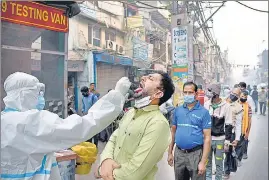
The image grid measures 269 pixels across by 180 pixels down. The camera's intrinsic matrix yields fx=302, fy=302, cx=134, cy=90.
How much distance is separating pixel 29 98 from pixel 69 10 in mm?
4447

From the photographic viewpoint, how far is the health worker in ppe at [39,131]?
174cm

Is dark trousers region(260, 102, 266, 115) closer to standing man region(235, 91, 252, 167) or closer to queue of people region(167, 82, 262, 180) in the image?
standing man region(235, 91, 252, 167)

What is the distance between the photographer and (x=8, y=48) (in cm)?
523

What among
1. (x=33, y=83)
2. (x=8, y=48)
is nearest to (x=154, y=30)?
(x=8, y=48)

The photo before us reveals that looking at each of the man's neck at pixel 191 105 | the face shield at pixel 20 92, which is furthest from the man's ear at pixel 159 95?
the man's neck at pixel 191 105

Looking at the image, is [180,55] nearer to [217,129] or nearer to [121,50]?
[217,129]

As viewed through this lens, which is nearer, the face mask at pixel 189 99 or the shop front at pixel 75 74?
the face mask at pixel 189 99

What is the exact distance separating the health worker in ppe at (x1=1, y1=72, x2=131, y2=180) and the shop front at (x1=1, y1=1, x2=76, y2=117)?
3.63 meters

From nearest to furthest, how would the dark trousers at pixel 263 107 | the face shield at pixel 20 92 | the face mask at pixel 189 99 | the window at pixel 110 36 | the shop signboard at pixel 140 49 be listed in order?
the face shield at pixel 20 92, the face mask at pixel 189 99, the dark trousers at pixel 263 107, the window at pixel 110 36, the shop signboard at pixel 140 49

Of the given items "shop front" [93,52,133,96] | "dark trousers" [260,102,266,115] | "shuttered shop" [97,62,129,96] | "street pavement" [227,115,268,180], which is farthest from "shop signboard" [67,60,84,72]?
"dark trousers" [260,102,266,115]

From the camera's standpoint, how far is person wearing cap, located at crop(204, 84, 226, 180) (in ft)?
13.5

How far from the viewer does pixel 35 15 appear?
550 centimetres

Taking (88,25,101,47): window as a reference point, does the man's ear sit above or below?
below

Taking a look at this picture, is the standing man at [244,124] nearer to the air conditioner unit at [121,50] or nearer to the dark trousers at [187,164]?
the dark trousers at [187,164]
